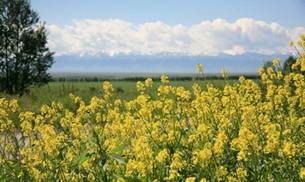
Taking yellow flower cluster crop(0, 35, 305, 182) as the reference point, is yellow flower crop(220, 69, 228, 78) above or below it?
above

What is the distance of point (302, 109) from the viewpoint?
5.53 meters

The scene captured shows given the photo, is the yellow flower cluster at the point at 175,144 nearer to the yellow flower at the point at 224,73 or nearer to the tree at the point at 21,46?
the yellow flower at the point at 224,73

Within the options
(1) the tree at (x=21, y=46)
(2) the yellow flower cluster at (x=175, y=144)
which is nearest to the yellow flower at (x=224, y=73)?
(2) the yellow flower cluster at (x=175, y=144)

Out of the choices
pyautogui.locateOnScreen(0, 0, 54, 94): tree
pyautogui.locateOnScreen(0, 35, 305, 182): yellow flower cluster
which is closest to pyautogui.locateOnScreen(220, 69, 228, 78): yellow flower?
pyautogui.locateOnScreen(0, 35, 305, 182): yellow flower cluster

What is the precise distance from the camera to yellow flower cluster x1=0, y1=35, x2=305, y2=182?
3.86 metres

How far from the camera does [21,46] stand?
3619 centimetres

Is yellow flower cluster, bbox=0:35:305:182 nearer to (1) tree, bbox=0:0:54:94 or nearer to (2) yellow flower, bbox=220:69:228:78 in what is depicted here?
(2) yellow flower, bbox=220:69:228:78

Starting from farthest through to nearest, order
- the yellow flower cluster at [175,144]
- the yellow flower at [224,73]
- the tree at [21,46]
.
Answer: the tree at [21,46]
the yellow flower at [224,73]
the yellow flower cluster at [175,144]

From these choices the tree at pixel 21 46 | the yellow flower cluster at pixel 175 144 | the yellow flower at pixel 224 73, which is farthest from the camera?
the tree at pixel 21 46

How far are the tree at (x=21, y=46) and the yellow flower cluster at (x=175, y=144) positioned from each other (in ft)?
99.5

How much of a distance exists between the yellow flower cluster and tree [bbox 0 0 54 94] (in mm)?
30343

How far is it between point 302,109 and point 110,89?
2.08 m

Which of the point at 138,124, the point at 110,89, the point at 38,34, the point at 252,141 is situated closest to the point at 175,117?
the point at 138,124

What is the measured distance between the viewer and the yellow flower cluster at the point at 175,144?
152 inches
